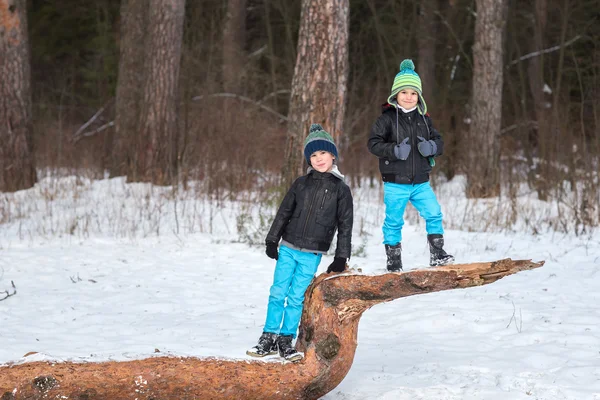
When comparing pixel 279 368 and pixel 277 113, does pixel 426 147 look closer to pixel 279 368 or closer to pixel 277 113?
pixel 279 368

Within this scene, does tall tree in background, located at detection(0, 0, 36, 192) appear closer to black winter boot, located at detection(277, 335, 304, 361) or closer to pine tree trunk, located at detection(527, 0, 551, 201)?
pine tree trunk, located at detection(527, 0, 551, 201)

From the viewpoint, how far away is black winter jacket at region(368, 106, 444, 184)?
5.36 meters

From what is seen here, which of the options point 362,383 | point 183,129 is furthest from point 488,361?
point 183,129

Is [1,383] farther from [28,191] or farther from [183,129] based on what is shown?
[183,129]

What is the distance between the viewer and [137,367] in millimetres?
4086

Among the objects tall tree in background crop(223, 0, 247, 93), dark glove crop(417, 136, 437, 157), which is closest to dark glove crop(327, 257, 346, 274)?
dark glove crop(417, 136, 437, 157)

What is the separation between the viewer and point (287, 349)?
15.0 ft

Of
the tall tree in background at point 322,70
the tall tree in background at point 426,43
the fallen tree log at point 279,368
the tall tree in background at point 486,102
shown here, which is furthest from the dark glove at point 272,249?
the tall tree in background at point 426,43

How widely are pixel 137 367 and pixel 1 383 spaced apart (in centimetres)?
69

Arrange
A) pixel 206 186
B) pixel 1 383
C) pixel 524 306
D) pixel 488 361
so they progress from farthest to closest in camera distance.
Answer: pixel 206 186, pixel 524 306, pixel 488 361, pixel 1 383

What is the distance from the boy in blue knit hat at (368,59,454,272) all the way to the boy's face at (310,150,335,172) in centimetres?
82

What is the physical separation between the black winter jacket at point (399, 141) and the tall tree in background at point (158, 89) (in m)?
8.19

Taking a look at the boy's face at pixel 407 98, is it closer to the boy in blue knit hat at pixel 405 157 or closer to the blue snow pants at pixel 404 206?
the boy in blue knit hat at pixel 405 157

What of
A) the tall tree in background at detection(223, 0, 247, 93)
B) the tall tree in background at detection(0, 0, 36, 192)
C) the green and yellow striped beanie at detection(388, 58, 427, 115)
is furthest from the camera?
the tall tree in background at detection(223, 0, 247, 93)
